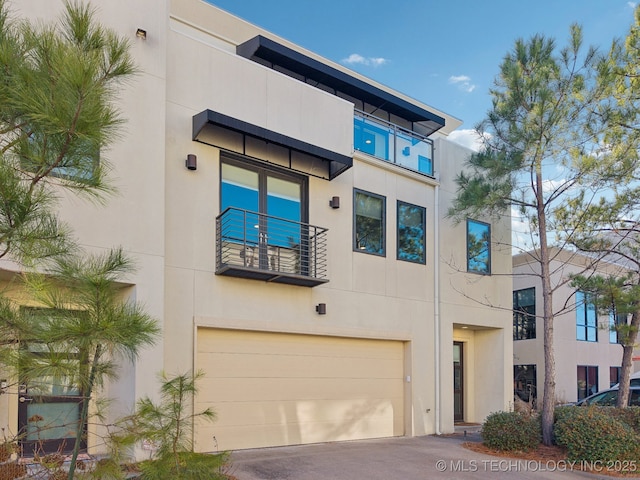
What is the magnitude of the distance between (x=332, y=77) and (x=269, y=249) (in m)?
5.15

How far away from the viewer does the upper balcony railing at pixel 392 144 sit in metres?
12.7

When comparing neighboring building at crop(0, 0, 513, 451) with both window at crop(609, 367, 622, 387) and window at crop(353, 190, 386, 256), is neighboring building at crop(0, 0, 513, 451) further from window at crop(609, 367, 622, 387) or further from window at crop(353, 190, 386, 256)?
window at crop(609, 367, 622, 387)

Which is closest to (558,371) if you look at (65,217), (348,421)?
(348,421)

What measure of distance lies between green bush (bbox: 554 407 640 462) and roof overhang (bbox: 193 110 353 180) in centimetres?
613

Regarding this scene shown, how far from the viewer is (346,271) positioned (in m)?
11.8

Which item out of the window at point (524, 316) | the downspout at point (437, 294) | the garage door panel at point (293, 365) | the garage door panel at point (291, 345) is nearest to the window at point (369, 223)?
the downspout at point (437, 294)

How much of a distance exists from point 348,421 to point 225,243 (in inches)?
174

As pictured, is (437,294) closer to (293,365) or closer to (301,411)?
(293,365)

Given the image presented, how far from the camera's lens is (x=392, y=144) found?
13242 mm

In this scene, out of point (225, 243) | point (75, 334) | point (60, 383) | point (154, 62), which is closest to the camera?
point (75, 334)

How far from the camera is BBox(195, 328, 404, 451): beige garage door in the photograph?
32.1ft

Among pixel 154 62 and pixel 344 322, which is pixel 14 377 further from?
pixel 344 322

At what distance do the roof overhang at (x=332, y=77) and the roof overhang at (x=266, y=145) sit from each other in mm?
2866

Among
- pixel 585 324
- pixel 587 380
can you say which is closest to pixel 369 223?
pixel 585 324
